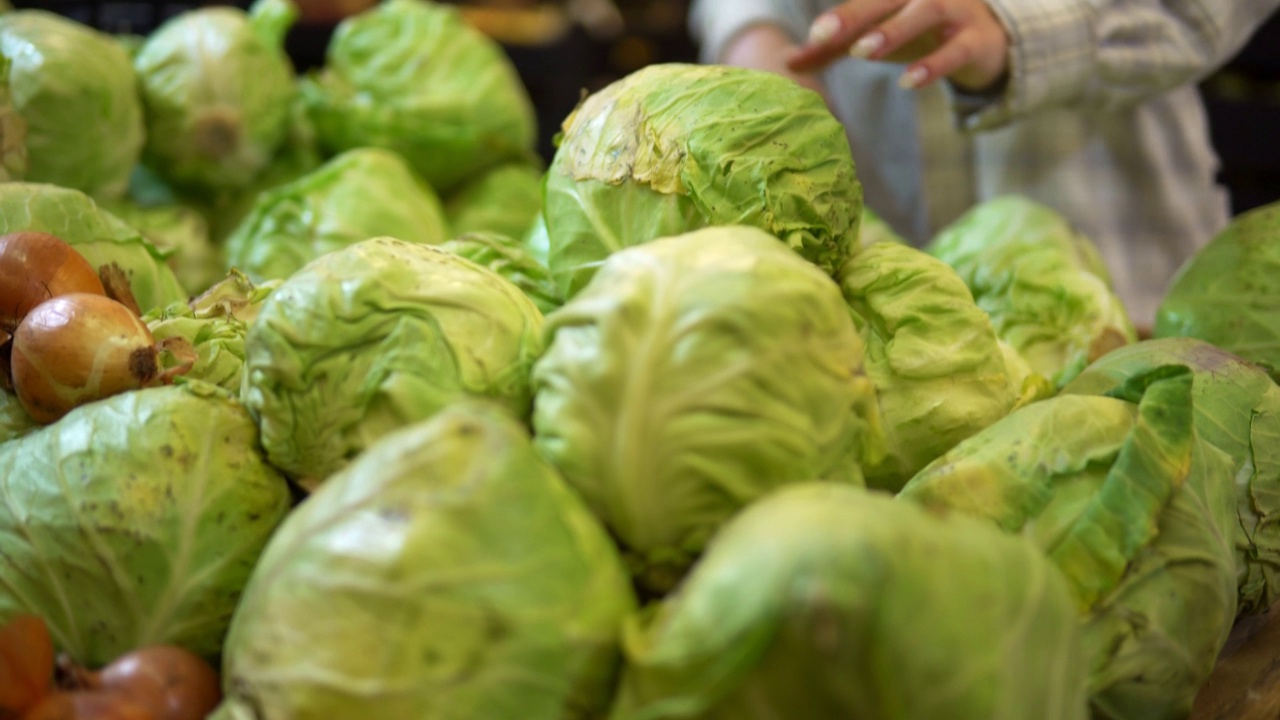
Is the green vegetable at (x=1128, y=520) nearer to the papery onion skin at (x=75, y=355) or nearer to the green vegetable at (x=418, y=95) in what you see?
the papery onion skin at (x=75, y=355)

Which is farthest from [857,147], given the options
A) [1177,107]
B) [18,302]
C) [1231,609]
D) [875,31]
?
[18,302]

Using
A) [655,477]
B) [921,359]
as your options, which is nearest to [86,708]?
[655,477]

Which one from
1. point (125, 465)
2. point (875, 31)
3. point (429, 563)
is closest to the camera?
point (429, 563)

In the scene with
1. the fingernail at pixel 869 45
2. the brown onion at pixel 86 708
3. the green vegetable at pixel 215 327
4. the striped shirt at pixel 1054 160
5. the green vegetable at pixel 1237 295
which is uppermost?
the fingernail at pixel 869 45

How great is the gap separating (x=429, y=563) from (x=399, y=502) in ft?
0.28

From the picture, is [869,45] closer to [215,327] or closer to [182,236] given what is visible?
[215,327]

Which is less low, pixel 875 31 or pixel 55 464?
pixel 875 31

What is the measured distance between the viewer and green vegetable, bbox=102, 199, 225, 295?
10.1 ft

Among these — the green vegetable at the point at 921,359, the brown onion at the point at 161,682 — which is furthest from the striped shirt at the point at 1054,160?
the brown onion at the point at 161,682

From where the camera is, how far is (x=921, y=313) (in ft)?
5.86

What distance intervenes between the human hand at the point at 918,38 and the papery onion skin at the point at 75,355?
1.68m

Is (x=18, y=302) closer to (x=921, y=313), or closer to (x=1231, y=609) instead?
(x=921, y=313)

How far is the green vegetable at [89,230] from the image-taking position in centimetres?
196

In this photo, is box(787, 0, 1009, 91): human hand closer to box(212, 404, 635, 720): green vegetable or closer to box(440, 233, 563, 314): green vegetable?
box(440, 233, 563, 314): green vegetable
